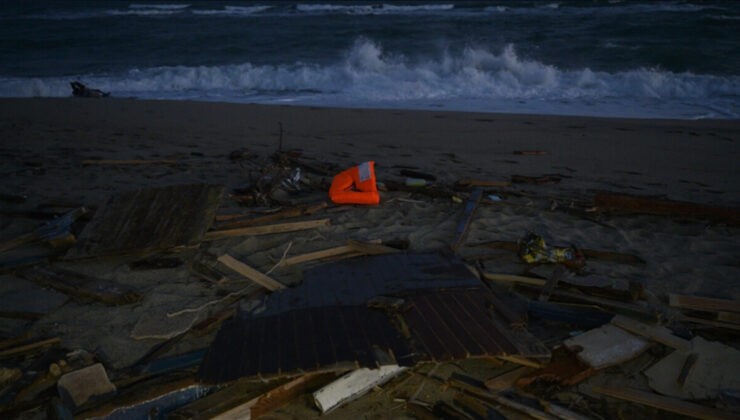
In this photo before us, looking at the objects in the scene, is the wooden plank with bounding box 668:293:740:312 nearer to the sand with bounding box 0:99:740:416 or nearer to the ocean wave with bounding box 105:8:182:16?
the sand with bounding box 0:99:740:416

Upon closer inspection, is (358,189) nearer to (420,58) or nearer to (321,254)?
(321,254)

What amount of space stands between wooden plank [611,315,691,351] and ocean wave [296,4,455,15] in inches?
1309

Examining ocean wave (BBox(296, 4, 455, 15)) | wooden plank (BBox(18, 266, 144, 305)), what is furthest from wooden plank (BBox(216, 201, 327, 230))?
ocean wave (BBox(296, 4, 455, 15))

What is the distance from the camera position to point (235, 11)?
37.0 metres

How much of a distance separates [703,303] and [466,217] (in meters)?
2.52

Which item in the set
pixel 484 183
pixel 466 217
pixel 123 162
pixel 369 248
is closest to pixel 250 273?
pixel 369 248

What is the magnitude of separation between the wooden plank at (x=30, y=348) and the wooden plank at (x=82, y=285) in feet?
1.95

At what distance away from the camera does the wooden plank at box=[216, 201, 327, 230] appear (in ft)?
17.0

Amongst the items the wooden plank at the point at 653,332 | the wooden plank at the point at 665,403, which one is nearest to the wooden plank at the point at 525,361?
the wooden plank at the point at 665,403

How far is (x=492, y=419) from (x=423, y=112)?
407 inches

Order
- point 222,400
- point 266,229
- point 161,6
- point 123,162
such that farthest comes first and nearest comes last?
point 161,6
point 123,162
point 266,229
point 222,400

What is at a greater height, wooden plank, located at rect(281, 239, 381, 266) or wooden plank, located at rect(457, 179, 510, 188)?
wooden plank, located at rect(457, 179, 510, 188)

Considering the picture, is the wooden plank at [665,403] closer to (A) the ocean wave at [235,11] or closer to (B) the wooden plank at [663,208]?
(B) the wooden plank at [663,208]

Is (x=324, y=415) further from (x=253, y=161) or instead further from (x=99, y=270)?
(x=253, y=161)
